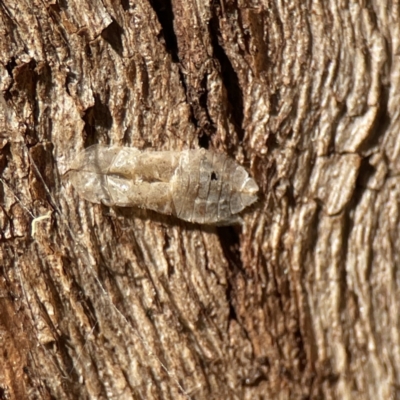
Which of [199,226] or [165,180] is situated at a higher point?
[165,180]

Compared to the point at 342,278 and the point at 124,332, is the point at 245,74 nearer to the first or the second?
the point at 342,278

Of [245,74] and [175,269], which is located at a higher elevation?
[245,74]

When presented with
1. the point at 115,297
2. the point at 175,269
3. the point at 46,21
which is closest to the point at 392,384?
the point at 175,269

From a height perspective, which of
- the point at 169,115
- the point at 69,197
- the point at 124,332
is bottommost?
the point at 124,332
